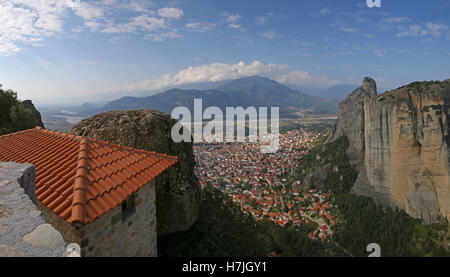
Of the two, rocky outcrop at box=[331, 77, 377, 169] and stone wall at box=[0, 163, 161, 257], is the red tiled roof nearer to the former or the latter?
stone wall at box=[0, 163, 161, 257]

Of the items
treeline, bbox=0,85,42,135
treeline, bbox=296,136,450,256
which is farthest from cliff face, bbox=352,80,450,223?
treeline, bbox=0,85,42,135

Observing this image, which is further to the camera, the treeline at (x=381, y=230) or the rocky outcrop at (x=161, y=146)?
the treeline at (x=381, y=230)

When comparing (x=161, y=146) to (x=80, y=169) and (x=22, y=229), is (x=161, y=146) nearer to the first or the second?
(x=80, y=169)

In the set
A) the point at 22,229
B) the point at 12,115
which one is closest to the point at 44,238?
the point at 22,229

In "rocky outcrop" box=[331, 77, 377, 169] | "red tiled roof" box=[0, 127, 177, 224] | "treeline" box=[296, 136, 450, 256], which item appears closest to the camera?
"red tiled roof" box=[0, 127, 177, 224]

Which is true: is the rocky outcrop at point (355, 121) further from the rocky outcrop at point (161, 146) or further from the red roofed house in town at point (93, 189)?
the red roofed house in town at point (93, 189)

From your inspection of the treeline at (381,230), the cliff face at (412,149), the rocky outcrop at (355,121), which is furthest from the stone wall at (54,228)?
the rocky outcrop at (355,121)
